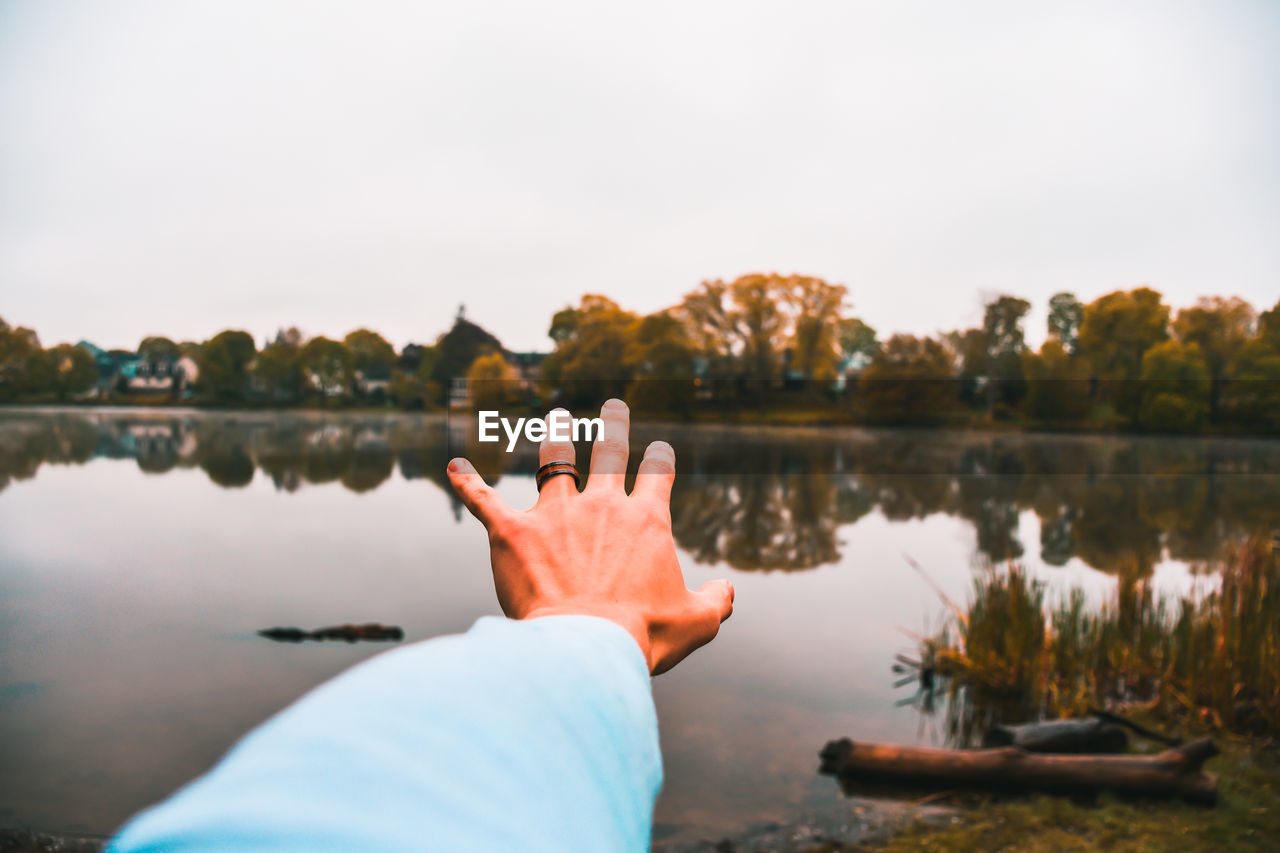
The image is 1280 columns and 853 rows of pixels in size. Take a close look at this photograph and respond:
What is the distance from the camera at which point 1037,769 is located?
8086 mm

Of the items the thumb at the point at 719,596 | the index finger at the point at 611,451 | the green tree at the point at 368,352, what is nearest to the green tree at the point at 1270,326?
the thumb at the point at 719,596

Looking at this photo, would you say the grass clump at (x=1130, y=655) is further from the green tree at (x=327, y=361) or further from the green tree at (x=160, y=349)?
the green tree at (x=160, y=349)

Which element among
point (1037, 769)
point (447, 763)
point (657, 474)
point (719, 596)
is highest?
point (657, 474)

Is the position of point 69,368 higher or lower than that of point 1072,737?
higher

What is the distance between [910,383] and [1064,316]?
38.2 meters

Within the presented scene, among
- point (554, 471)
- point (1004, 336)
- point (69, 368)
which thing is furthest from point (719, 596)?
point (69, 368)

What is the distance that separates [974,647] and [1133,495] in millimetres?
60010

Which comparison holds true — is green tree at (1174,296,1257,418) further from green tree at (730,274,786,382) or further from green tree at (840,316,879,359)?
green tree at (730,274,786,382)

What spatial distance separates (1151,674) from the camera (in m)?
10.8

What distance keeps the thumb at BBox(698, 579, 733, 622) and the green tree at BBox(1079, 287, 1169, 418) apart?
72923 millimetres

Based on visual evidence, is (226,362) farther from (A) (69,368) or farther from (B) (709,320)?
(B) (709,320)

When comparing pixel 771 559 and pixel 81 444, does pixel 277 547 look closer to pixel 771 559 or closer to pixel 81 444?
pixel 771 559

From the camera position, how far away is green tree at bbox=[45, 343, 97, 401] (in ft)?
266

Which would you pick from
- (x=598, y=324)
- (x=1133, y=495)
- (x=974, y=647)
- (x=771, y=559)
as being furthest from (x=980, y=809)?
(x=1133, y=495)
